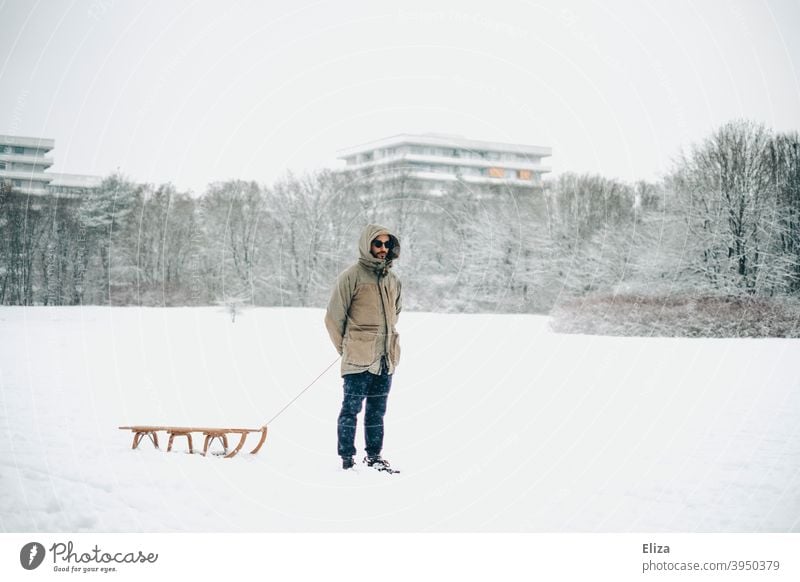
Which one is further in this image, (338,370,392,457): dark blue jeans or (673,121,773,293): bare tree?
(673,121,773,293): bare tree

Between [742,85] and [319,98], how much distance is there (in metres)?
5.51

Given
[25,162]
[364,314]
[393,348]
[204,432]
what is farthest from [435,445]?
[25,162]

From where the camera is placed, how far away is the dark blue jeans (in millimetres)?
4879

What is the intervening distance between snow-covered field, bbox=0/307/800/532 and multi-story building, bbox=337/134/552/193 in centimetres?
1128

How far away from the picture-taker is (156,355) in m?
12.0

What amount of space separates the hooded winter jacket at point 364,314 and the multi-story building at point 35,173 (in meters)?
4.74

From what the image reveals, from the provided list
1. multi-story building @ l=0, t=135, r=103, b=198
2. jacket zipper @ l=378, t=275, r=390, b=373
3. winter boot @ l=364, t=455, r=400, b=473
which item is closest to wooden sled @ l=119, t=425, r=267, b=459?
winter boot @ l=364, t=455, r=400, b=473

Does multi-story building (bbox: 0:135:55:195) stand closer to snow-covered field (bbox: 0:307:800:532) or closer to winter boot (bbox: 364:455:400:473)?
snow-covered field (bbox: 0:307:800:532)

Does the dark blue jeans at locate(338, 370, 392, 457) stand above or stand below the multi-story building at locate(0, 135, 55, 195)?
below

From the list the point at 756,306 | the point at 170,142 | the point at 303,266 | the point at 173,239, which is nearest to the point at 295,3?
the point at 170,142

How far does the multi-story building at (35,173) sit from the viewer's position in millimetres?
8916

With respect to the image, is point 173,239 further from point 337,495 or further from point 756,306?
point 337,495

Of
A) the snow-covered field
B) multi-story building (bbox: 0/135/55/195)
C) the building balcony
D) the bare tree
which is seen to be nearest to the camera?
the snow-covered field

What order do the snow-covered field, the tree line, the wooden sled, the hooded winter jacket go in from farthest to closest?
the tree line → the wooden sled → the hooded winter jacket → the snow-covered field
